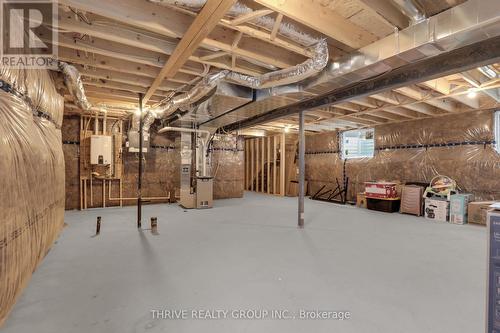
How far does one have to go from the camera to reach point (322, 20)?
186 centimetres

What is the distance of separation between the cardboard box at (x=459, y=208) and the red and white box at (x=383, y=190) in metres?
1.03

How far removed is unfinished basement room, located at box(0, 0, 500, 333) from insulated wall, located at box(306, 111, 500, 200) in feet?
0.13

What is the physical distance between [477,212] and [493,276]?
4220mm

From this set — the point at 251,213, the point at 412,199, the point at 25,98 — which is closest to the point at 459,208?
the point at 412,199

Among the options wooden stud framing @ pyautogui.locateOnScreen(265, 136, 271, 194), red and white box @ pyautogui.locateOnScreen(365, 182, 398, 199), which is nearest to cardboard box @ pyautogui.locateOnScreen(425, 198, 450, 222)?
red and white box @ pyautogui.locateOnScreen(365, 182, 398, 199)

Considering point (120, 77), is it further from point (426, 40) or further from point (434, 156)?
point (434, 156)

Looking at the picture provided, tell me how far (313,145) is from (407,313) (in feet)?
21.7

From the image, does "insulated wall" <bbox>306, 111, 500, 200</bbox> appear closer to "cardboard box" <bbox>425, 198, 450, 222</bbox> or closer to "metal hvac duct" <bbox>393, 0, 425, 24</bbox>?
"cardboard box" <bbox>425, 198, 450, 222</bbox>

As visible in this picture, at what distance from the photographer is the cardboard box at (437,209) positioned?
4.52 metres

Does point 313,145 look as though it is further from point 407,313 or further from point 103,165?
point 407,313

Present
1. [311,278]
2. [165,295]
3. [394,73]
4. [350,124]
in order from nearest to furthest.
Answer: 1. [165,295]
2. [311,278]
3. [394,73]
4. [350,124]

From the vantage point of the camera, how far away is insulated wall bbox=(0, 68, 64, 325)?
155 centimetres

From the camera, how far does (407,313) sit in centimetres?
167

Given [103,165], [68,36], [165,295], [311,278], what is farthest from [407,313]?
[103,165]
